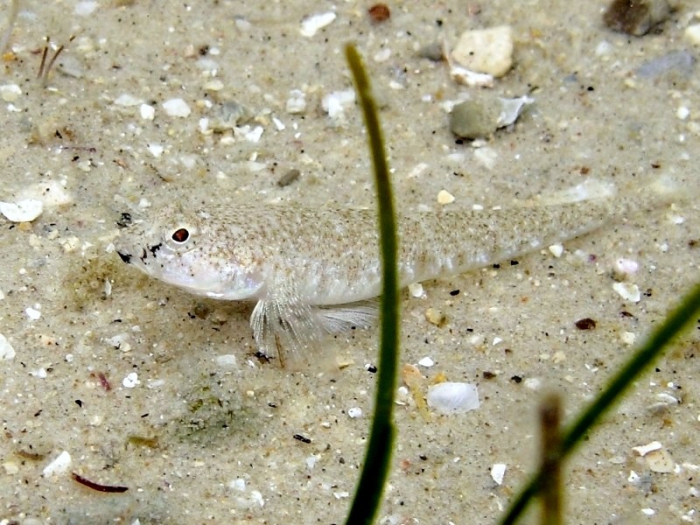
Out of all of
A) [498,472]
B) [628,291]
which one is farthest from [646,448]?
[628,291]

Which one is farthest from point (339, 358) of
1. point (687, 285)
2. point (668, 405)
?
point (687, 285)

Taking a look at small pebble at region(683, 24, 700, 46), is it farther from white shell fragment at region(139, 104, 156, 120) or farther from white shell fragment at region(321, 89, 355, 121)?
white shell fragment at region(139, 104, 156, 120)

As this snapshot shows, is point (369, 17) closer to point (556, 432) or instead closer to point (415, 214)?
point (415, 214)

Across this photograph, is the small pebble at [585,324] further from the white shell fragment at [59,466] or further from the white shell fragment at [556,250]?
the white shell fragment at [59,466]

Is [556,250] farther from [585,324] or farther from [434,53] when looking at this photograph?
[434,53]

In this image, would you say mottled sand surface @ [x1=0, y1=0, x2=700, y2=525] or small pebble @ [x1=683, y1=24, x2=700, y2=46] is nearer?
mottled sand surface @ [x1=0, y1=0, x2=700, y2=525]

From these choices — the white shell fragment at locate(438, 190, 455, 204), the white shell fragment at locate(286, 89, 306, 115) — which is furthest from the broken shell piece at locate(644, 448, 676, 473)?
the white shell fragment at locate(286, 89, 306, 115)
